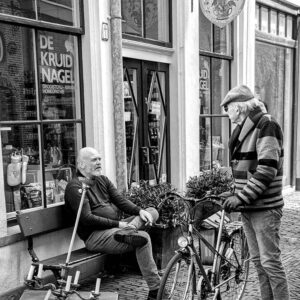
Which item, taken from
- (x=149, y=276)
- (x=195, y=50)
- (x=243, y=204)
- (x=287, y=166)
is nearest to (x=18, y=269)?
(x=149, y=276)

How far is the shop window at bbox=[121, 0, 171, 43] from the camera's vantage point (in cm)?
588

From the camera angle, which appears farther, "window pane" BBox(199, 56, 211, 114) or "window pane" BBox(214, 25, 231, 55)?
"window pane" BBox(214, 25, 231, 55)

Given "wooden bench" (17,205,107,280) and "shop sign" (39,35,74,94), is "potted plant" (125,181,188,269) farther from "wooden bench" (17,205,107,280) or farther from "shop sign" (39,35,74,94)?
"shop sign" (39,35,74,94)

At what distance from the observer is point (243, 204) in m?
3.41

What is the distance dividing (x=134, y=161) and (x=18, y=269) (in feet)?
7.55

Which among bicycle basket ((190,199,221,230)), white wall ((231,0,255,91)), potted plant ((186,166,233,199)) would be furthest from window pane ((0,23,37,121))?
white wall ((231,0,255,91))

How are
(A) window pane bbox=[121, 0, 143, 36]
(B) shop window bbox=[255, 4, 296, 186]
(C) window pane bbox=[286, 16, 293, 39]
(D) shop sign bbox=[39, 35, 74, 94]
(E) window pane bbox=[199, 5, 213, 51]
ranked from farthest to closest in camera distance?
(C) window pane bbox=[286, 16, 293, 39] < (B) shop window bbox=[255, 4, 296, 186] < (E) window pane bbox=[199, 5, 213, 51] < (A) window pane bbox=[121, 0, 143, 36] < (D) shop sign bbox=[39, 35, 74, 94]

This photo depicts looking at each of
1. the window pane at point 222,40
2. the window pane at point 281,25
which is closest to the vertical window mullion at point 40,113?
the window pane at point 222,40

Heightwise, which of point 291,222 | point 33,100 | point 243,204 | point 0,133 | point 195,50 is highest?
point 195,50

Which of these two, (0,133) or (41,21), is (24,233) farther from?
(41,21)

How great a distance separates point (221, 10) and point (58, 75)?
268 centimetres

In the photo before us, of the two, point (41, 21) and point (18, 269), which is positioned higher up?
point (41, 21)

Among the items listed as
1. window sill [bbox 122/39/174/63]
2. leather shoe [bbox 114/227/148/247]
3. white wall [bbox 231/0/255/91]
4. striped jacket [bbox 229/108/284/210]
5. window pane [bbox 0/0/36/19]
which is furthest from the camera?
white wall [bbox 231/0/255/91]

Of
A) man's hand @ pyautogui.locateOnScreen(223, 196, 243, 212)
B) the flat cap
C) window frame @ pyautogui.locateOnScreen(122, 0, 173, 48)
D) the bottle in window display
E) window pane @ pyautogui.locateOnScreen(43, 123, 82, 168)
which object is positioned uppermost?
window frame @ pyautogui.locateOnScreen(122, 0, 173, 48)
